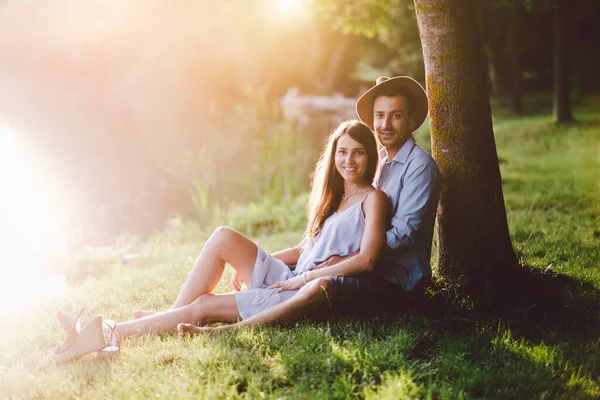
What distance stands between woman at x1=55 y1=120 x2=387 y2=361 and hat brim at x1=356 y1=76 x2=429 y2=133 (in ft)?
0.95

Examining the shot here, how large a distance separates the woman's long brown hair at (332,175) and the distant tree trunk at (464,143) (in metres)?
0.72

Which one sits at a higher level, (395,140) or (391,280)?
(395,140)

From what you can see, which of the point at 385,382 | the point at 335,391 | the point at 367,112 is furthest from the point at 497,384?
the point at 367,112

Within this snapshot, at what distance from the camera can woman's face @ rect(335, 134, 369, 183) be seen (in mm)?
4312

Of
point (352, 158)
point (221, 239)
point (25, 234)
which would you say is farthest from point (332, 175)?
point (25, 234)

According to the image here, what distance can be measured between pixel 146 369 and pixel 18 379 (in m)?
0.73

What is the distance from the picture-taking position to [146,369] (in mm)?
3570

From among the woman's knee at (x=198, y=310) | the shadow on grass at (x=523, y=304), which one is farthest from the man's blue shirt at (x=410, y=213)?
the woman's knee at (x=198, y=310)

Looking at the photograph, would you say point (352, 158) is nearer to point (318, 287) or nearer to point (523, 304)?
point (318, 287)

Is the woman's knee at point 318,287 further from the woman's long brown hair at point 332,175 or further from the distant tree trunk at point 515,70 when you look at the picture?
the distant tree trunk at point 515,70

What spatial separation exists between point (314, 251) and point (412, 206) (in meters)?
0.77

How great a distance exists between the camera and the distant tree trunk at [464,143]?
15.3 feet

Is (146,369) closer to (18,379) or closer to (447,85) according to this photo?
(18,379)

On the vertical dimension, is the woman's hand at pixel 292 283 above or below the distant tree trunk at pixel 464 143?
below
